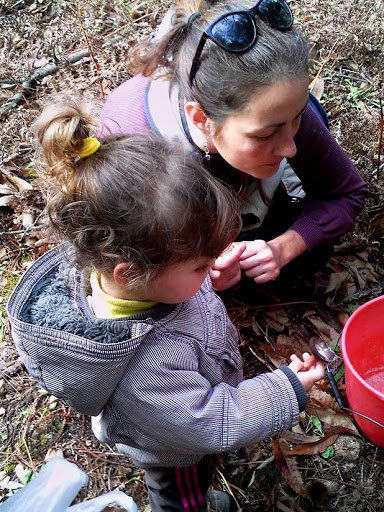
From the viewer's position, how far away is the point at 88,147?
1.12m

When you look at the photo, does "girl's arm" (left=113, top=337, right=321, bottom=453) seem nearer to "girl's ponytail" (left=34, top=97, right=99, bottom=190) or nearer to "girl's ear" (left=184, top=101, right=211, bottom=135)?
"girl's ponytail" (left=34, top=97, right=99, bottom=190)

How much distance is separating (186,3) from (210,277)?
0.83 m

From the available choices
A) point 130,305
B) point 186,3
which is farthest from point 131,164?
point 186,3

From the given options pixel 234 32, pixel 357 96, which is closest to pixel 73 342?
pixel 234 32

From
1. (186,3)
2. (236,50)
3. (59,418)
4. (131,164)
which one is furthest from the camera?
(59,418)

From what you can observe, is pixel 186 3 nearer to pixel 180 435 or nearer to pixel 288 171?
pixel 288 171

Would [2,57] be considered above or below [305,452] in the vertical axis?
above

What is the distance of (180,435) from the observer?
125cm

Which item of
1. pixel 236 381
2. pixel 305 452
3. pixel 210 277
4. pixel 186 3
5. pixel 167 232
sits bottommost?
pixel 305 452

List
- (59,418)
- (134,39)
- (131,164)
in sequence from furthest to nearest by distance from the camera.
→ (134,39)
(59,418)
(131,164)

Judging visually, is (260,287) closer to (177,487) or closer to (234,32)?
(177,487)

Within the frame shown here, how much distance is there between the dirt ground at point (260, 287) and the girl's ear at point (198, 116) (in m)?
0.57

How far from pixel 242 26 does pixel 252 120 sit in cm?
24

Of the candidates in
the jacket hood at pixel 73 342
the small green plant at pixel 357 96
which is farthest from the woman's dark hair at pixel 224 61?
the small green plant at pixel 357 96
